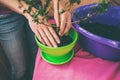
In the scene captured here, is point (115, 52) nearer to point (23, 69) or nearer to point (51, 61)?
point (51, 61)

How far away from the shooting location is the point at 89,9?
1.04 meters

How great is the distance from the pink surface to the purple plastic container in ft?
0.11

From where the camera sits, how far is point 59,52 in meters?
0.87

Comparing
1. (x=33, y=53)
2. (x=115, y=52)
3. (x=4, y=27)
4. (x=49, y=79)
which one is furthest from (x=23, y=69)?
(x=115, y=52)

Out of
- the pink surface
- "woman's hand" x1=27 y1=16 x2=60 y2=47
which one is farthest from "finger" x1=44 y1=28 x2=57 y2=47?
the pink surface

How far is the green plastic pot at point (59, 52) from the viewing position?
86cm

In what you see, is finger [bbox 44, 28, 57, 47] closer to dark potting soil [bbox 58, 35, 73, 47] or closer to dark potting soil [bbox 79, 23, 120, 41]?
dark potting soil [bbox 58, 35, 73, 47]

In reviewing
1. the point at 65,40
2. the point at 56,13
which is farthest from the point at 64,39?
the point at 56,13

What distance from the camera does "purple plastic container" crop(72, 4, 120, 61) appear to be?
2.69ft

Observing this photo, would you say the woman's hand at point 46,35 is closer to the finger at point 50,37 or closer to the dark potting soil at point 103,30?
the finger at point 50,37

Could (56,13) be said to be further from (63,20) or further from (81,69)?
(81,69)

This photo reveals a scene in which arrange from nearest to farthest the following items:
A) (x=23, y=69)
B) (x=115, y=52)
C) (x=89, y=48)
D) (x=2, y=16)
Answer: (x=115, y=52), (x=89, y=48), (x=2, y=16), (x=23, y=69)

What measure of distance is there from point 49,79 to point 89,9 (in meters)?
0.42

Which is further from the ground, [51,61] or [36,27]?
[36,27]
